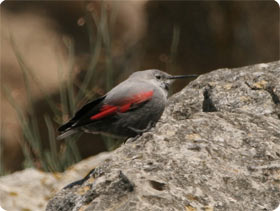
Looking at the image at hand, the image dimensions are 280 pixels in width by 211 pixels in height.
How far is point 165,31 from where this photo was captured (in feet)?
29.0

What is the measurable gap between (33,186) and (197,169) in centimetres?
232

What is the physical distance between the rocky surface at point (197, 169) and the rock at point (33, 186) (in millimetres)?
988

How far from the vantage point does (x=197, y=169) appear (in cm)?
292

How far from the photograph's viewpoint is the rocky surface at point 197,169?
273cm

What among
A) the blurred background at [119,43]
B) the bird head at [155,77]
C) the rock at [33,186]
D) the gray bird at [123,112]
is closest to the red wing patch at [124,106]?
the gray bird at [123,112]

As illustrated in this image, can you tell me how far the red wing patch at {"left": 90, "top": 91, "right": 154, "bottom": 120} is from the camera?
13.3 feet

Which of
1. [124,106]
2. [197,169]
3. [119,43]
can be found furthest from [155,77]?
[119,43]

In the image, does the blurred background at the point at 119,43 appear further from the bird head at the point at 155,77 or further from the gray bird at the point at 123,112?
the gray bird at the point at 123,112

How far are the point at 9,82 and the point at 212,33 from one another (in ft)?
11.9

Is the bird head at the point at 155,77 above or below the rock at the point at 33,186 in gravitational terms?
above

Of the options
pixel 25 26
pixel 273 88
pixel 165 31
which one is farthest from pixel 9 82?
pixel 273 88

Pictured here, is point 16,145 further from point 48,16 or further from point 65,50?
point 48,16

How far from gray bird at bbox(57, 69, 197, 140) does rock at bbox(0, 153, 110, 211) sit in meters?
0.71

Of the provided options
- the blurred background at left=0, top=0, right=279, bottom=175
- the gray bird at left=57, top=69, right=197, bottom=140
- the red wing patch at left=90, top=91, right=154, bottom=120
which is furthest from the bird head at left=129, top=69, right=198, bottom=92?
the blurred background at left=0, top=0, right=279, bottom=175
